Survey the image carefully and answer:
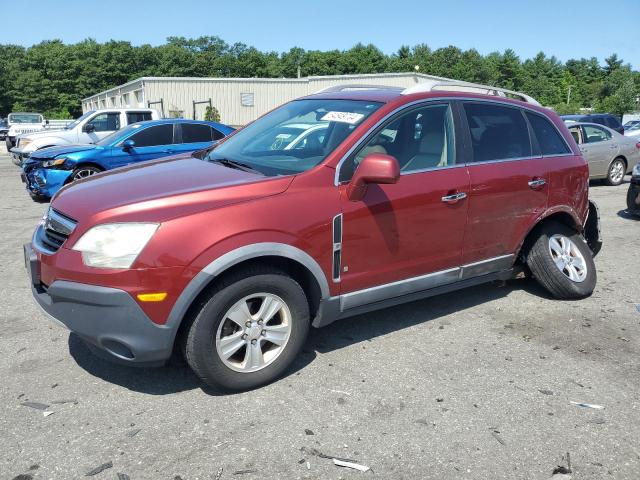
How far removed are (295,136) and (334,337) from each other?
153 cm

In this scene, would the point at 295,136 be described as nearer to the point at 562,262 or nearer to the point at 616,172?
the point at 562,262

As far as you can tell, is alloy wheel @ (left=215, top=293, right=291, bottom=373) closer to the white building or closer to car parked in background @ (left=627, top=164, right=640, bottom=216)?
car parked in background @ (left=627, top=164, right=640, bottom=216)

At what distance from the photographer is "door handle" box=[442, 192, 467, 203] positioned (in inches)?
155

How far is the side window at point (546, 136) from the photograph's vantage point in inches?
188

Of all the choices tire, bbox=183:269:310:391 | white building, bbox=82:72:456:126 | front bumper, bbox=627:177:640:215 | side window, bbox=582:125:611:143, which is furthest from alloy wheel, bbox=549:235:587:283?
white building, bbox=82:72:456:126

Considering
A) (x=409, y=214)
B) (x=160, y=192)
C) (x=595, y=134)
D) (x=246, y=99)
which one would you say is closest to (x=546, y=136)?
(x=409, y=214)

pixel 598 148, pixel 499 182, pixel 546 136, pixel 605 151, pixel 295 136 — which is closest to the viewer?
pixel 295 136

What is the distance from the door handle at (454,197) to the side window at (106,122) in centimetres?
1199

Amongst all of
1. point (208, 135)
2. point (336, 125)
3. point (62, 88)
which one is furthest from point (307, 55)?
point (336, 125)

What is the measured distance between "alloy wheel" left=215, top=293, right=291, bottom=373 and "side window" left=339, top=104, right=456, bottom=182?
3.78 ft

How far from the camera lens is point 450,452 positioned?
2770 millimetres

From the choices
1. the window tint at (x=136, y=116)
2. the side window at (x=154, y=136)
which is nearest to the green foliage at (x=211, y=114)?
the window tint at (x=136, y=116)

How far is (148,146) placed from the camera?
10.6 meters

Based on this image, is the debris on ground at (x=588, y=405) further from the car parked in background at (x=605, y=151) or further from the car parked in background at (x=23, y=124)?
the car parked in background at (x=23, y=124)
